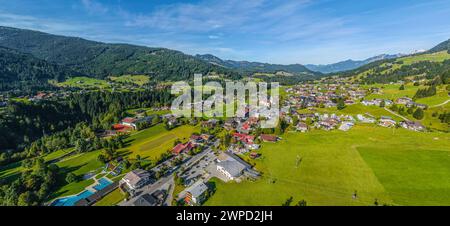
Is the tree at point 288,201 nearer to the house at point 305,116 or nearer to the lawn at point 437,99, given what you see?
the house at point 305,116

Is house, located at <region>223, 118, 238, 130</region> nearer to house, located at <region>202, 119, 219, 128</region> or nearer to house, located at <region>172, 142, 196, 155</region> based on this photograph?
house, located at <region>202, 119, 219, 128</region>

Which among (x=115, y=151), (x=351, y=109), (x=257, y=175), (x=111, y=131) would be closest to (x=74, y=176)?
(x=115, y=151)

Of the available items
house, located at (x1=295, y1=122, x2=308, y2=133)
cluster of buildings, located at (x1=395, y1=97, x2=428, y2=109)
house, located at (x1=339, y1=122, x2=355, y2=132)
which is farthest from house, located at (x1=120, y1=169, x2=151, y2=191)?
cluster of buildings, located at (x1=395, y1=97, x2=428, y2=109)

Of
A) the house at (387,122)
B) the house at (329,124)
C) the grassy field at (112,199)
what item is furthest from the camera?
the house at (329,124)

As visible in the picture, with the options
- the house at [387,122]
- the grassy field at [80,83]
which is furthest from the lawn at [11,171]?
the grassy field at [80,83]

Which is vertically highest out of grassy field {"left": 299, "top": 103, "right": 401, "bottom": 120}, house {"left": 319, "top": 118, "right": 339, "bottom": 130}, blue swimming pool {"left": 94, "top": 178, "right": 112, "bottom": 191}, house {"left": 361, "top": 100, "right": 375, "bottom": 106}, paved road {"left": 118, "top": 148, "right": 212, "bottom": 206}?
house {"left": 361, "top": 100, "right": 375, "bottom": 106}

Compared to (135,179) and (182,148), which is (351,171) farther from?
(135,179)

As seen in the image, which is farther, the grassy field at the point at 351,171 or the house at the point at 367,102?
the house at the point at 367,102
